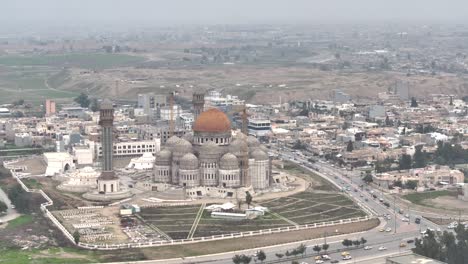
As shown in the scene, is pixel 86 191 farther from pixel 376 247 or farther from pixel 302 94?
pixel 302 94

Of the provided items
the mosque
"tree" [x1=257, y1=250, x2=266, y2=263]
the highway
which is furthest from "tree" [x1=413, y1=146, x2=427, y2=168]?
"tree" [x1=257, y1=250, x2=266, y2=263]

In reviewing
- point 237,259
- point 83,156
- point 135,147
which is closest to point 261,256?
point 237,259

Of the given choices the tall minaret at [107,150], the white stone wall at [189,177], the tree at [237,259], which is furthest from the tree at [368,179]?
the tree at [237,259]

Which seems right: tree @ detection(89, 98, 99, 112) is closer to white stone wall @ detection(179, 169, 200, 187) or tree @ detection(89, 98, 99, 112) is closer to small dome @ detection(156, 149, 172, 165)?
small dome @ detection(156, 149, 172, 165)

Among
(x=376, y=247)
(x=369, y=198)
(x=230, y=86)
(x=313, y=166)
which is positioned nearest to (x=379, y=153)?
(x=313, y=166)

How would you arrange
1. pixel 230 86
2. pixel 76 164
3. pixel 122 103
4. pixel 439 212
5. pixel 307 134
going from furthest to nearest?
1. pixel 230 86
2. pixel 122 103
3. pixel 307 134
4. pixel 76 164
5. pixel 439 212
